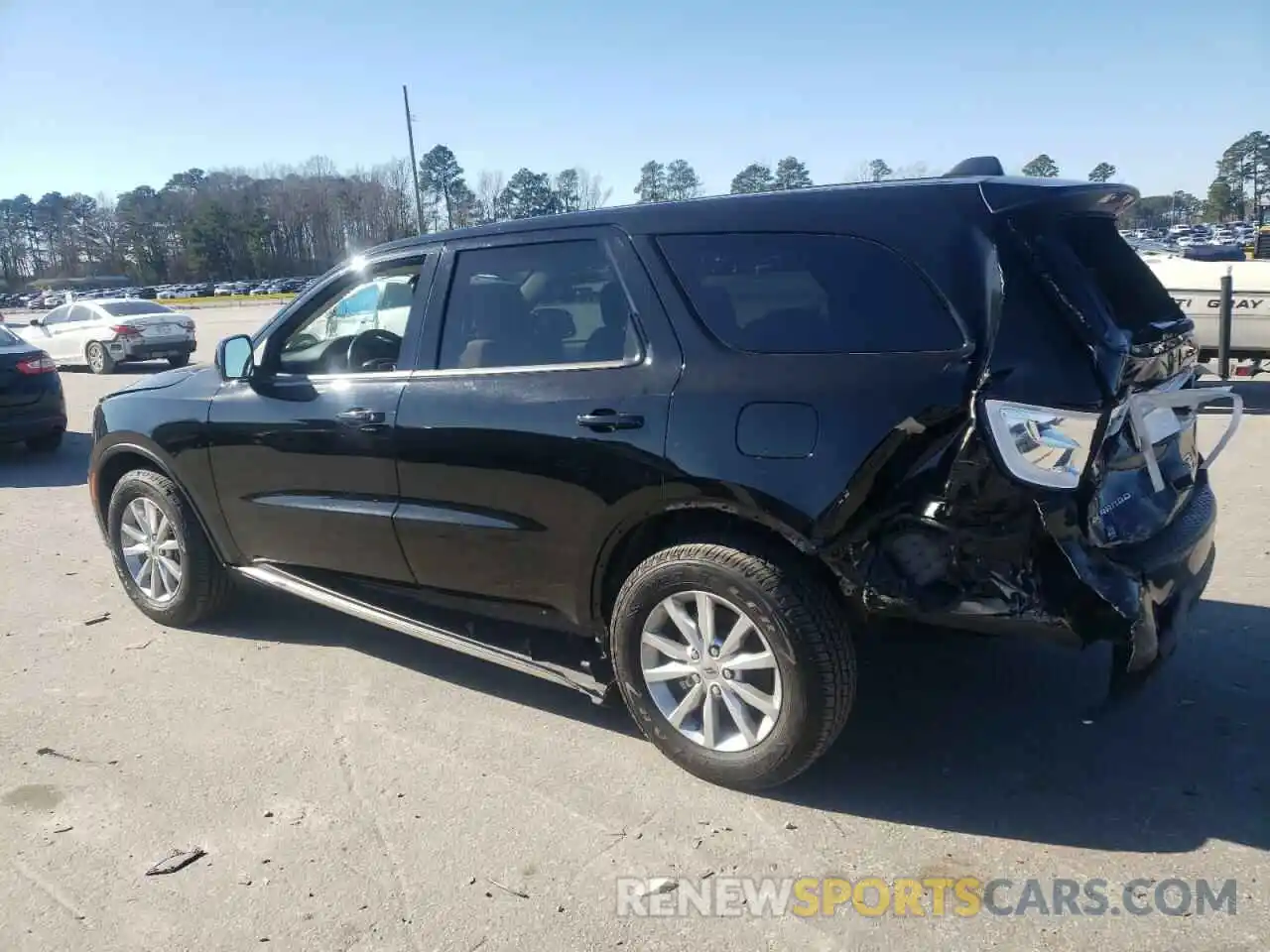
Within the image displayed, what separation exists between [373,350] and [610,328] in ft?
4.18

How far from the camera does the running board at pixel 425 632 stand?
3.74 metres

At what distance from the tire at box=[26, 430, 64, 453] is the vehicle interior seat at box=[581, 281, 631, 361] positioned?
9090 millimetres

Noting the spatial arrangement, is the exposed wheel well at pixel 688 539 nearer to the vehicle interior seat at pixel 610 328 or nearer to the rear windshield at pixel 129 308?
the vehicle interior seat at pixel 610 328

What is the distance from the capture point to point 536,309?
3898 mm

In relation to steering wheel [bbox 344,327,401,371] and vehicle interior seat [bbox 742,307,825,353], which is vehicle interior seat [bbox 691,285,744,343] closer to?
vehicle interior seat [bbox 742,307,825,353]

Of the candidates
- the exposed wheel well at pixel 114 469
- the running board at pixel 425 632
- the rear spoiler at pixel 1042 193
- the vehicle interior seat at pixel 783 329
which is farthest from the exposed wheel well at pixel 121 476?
the rear spoiler at pixel 1042 193

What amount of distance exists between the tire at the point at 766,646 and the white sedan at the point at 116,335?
19000mm

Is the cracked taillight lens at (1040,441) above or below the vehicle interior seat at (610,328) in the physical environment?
below

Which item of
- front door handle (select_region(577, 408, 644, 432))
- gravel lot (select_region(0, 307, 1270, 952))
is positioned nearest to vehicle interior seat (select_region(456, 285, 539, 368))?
front door handle (select_region(577, 408, 644, 432))

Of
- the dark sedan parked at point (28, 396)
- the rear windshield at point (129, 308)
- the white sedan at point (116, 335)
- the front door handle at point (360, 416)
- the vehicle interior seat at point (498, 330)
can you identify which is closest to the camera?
the vehicle interior seat at point (498, 330)

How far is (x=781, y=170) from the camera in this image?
80062mm

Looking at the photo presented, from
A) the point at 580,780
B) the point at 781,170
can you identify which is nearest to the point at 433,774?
the point at 580,780

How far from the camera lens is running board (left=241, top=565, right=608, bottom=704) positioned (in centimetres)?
374

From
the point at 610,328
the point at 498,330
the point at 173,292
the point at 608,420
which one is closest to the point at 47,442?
the point at 498,330
